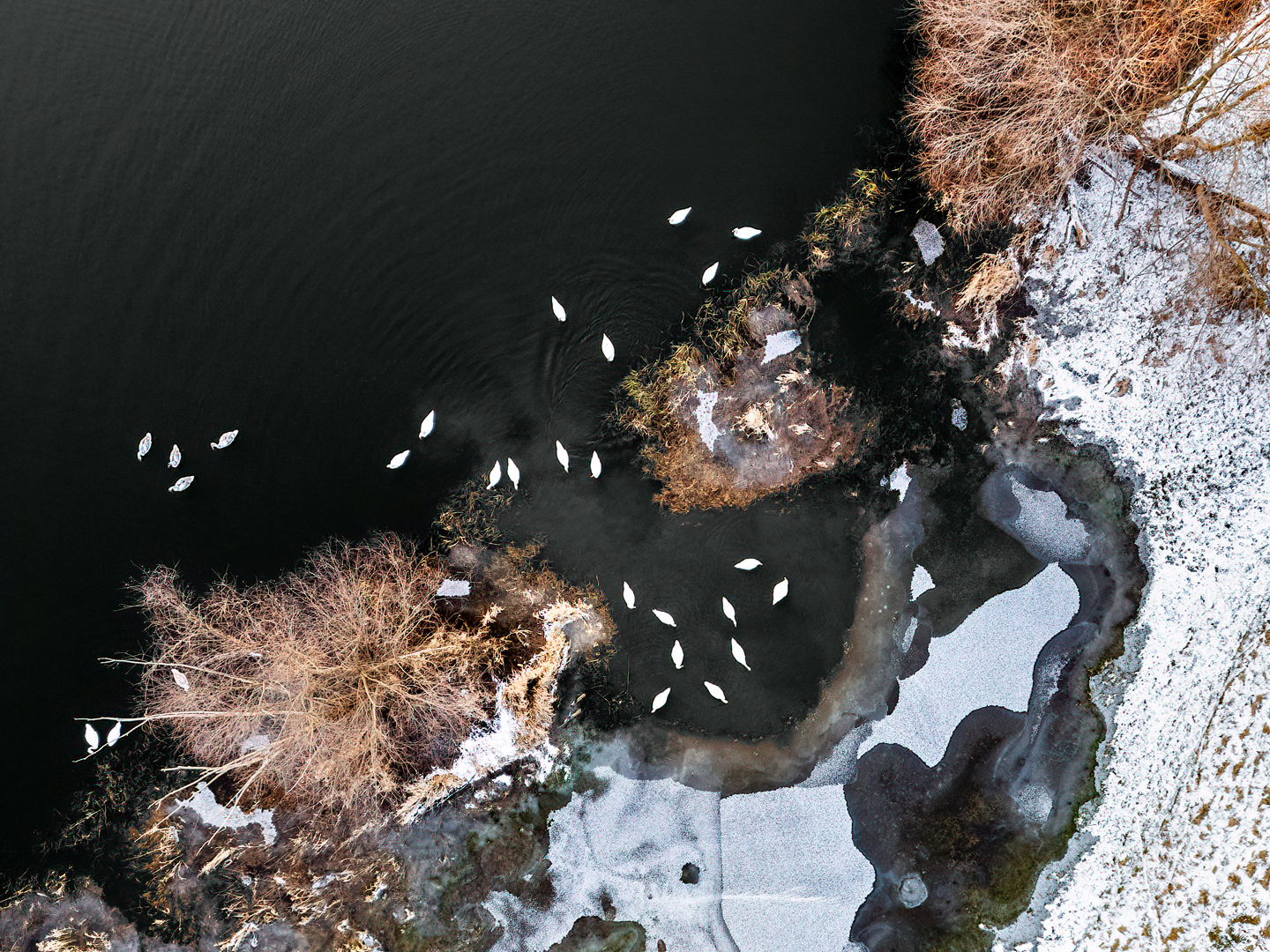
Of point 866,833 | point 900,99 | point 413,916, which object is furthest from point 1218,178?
point 413,916

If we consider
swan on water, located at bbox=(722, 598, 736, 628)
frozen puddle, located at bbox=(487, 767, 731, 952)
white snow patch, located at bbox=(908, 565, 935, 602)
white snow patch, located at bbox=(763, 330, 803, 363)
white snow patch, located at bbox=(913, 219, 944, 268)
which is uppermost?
white snow patch, located at bbox=(913, 219, 944, 268)

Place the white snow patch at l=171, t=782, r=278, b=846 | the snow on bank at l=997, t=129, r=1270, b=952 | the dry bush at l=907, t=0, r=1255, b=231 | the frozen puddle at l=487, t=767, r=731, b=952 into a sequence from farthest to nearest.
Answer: the white snow patch at l=171, t=782, r=278, b=846 → the frozen puddle at l=487, t=767, r=731, b=952 → the snow on bank at l=997, t=129, r=1270, b=952 → the dry bush at l=907, t=0, r=1255, b=231

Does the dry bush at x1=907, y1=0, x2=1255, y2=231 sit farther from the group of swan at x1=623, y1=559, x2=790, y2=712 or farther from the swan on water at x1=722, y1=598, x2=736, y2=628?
the swan on water at x1=722, y1=598, x2=736, y2=628

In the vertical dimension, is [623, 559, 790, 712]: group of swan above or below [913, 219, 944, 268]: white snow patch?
below

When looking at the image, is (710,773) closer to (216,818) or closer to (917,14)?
(216,818)

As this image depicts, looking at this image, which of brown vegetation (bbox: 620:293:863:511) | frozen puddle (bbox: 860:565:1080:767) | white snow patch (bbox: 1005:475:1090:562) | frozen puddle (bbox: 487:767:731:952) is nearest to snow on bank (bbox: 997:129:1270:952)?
white snow patch (bbox: 1005:475:1090:562)

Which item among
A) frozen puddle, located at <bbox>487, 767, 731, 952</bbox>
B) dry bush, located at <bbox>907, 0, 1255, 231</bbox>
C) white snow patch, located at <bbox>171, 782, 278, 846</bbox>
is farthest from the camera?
white snow patch, located at <bbox>171, 782, 278, 846</bbox>

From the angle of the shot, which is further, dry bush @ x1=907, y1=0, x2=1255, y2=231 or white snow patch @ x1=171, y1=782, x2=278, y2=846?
white snow patch @ x1=171, y1=782, x2=278, y2=846
